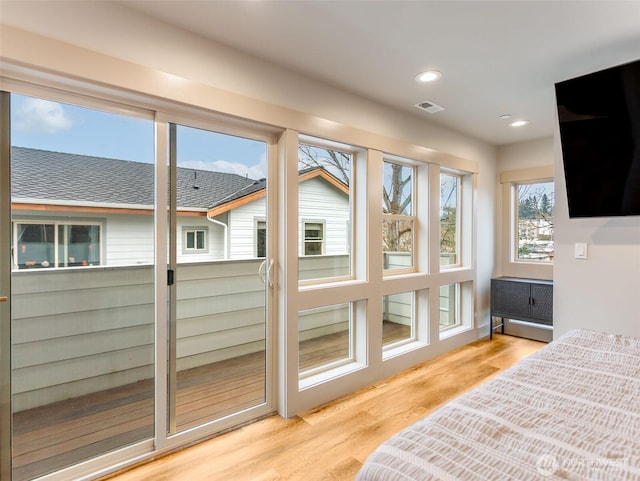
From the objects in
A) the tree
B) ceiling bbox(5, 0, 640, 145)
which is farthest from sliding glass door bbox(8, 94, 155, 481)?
the tree

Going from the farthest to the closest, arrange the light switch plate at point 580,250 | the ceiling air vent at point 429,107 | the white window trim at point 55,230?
the ceiling air vent at point 429,107 → the light switch plate at point 580,250 → the white window trim at point 55,230

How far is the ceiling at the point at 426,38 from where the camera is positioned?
1.81m

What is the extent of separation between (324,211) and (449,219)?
6.45ft

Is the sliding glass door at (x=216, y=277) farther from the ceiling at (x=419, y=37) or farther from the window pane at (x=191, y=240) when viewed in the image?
the ceiling at (x=419, y=37)

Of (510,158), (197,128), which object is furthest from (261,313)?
(510,158)

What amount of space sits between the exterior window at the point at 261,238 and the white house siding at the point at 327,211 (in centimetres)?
32

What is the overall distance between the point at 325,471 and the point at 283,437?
0.42 meters

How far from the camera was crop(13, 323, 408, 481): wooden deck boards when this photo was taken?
1.74 m

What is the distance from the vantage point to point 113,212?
6.30 feet

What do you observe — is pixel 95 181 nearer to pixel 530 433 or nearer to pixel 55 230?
pixel 55 230

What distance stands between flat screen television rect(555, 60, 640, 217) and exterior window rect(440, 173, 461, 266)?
1.77 m

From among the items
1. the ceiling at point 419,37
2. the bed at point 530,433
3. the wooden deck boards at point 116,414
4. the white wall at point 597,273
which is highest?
the ceiling at point 419,37

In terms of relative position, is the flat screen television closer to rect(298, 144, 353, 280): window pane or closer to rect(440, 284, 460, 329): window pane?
rect(298, 144, 353, 280): window pane


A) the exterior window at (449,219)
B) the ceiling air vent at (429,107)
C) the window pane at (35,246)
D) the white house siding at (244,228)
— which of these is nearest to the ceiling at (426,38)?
the ceiling air vent at (429,107)
